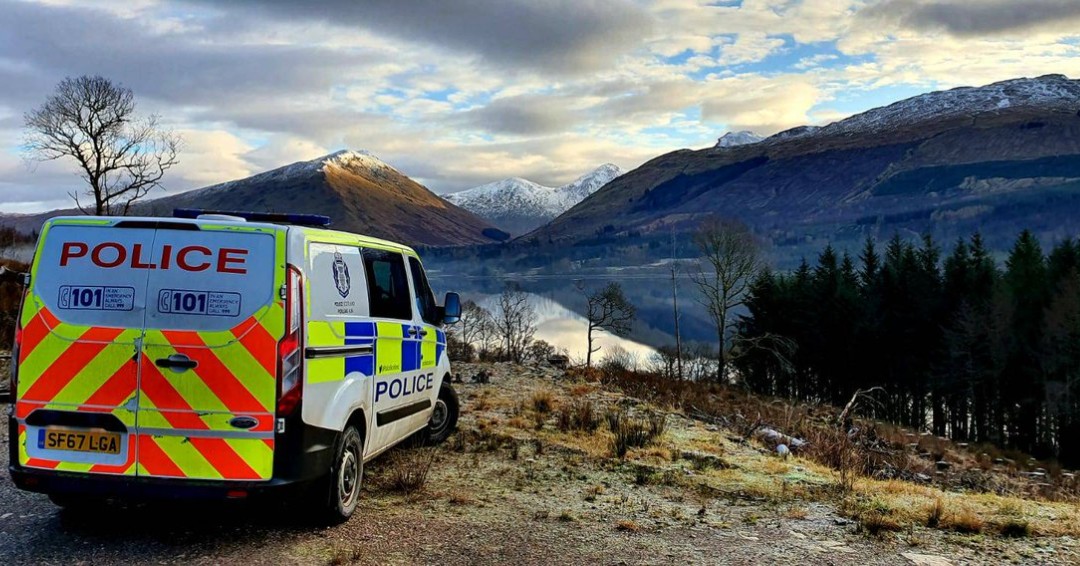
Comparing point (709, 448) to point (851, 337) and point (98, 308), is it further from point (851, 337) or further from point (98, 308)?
point (851, 337)

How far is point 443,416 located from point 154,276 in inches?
206

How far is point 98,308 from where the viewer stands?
5.27 metres

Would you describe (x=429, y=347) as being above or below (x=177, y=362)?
below

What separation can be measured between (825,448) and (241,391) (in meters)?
10.3

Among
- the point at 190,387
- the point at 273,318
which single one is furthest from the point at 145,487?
the point at 273,318

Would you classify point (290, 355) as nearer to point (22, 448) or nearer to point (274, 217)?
point (274, 217)

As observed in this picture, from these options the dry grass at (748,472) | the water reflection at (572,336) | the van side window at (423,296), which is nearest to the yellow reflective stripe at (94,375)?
the van side window at (423,296)

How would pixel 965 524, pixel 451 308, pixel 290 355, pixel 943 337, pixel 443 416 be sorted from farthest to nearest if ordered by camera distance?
pixel 943 337
pixel 443 416
pixel 451 308
pixel 965 524
pixel 290 355

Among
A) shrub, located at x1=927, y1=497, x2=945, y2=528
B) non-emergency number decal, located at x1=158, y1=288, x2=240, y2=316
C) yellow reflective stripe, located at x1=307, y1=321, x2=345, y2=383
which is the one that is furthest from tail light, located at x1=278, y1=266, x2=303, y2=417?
shrub, located at x1=927, y1=497, x2=945, y2=528

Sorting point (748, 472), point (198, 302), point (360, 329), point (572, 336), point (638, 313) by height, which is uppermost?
point (198, 302)

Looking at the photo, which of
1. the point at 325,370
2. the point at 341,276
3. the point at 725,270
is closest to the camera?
the point at 325,370

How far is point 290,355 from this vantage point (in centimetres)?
527

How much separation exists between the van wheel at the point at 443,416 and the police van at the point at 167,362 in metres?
4.23

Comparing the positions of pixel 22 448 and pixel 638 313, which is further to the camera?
pixel 638 313
